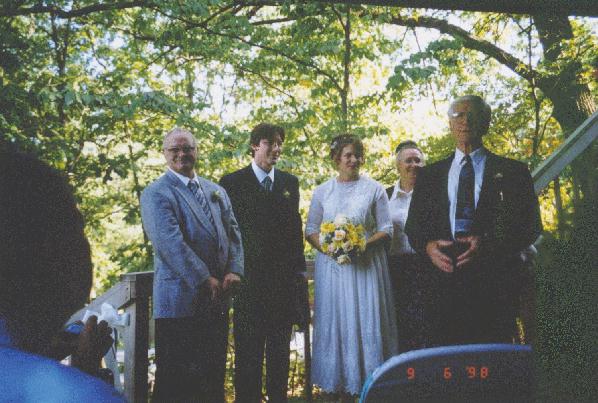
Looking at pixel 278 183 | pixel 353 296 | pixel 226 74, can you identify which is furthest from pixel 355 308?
pixel 226 74

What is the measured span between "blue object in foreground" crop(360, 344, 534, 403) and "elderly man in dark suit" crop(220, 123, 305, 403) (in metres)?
2.68

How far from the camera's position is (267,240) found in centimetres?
351

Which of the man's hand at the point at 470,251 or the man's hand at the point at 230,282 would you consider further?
the man's hand at the point at 230,282

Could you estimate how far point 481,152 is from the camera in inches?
109

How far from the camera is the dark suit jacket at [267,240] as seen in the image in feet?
11.3

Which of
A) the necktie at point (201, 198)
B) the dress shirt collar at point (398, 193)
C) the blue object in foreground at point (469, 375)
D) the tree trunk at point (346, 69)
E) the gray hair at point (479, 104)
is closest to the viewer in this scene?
the blue object in foreground at point (469, 375)

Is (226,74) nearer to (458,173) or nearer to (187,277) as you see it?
(187,277)

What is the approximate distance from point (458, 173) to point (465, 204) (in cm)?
20

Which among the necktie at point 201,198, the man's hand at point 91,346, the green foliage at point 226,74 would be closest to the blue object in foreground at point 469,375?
the man's hand at point 91,346

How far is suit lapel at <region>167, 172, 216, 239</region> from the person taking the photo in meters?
3.09

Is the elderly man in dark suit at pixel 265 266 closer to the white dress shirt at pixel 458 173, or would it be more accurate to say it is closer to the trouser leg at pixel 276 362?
the trouser leg at pixel 276 362

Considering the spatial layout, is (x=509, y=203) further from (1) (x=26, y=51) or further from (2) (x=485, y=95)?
(1) (x=26, y=51)

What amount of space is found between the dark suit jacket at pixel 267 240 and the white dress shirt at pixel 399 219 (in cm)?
76

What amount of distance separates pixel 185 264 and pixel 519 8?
2392 millimetres
